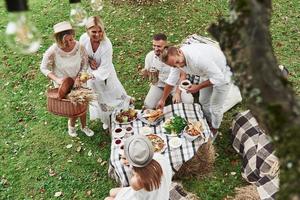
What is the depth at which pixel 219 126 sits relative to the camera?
6473mm

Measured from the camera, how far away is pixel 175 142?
5.57m

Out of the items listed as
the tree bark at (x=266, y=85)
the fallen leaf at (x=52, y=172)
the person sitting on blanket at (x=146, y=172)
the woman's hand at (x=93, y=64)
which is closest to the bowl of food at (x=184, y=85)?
the woman's hand at (x=93, y=64)

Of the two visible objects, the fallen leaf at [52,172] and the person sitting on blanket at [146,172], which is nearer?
the person sitting on blanket at [146,172]

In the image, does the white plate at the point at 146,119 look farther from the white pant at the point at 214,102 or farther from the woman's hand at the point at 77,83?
the woman's hand at the point at 77,83

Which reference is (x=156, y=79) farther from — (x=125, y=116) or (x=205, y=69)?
(x=205, y=69)

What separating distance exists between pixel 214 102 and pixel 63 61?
222 centimetres

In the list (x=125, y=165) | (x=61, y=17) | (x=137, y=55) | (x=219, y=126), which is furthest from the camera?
(x=61, y=17)

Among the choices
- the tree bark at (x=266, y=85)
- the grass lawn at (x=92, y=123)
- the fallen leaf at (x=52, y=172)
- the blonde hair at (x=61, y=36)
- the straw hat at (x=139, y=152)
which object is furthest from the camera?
the fallen leaf at (x=52, y=172)

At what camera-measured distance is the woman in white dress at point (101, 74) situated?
5855 millimetres

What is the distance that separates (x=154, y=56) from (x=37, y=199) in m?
2.72

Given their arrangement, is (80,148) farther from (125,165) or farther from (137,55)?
(137,55)

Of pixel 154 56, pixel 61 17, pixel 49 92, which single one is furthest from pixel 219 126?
pixel 61 17

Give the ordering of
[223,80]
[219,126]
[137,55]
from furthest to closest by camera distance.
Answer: [137,55] < [219,126] < [223,80]

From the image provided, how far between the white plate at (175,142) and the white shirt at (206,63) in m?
0.89
